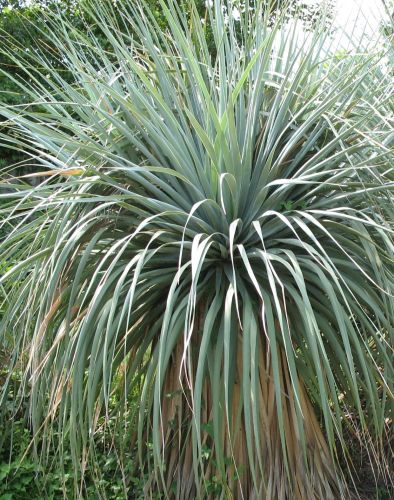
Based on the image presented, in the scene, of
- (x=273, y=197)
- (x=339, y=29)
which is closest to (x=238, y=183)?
(x=273, y=197)

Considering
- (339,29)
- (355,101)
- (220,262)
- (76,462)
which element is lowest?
(76,462)

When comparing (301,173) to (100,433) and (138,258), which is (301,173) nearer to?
(138,258)

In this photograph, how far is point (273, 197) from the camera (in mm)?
2689

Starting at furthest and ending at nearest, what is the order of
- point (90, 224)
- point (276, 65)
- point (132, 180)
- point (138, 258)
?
point (276, 65)
point (132, 180)
point (90, 224)
point (138, 258)

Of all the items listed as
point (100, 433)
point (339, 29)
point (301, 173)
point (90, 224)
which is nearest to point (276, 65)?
point (339, 29)

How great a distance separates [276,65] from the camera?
323 centimetres

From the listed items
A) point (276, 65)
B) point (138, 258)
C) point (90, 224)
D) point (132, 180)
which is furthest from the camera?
point (276, 65)

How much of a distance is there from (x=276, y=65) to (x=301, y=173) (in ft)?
2.24

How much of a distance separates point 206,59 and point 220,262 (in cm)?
86

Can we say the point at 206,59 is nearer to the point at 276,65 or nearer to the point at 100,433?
the point at 276,65

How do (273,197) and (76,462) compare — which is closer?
(76,462)

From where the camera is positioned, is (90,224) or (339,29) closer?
(90,224)

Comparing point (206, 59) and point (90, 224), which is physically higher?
point (206, 59)

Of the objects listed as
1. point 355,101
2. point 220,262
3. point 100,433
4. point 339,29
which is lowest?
point 100,433
